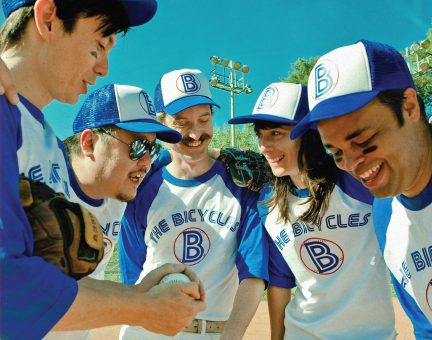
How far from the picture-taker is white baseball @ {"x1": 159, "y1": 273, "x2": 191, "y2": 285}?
201cm

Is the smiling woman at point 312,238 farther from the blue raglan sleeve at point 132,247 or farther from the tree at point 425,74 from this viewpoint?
A: the tree at point 425,74

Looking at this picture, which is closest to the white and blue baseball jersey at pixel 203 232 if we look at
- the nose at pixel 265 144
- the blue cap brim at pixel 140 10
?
the nose at pixel 265 144

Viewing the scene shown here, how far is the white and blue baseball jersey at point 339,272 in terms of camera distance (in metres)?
3.30

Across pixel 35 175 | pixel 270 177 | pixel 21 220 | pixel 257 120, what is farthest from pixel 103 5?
pixel 270 177

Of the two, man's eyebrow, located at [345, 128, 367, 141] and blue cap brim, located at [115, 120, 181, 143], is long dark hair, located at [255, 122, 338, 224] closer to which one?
blue cap brim, located at [115, 120, 181, 143]

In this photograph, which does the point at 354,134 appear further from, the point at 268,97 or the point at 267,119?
the point at 268,97

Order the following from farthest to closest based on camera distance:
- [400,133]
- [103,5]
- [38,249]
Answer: [400,133] → [103,5] → [38,249]

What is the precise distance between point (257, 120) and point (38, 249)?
254cm

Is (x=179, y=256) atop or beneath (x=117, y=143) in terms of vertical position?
beneath

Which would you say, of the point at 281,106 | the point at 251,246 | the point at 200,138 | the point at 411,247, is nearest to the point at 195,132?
the point at 200,138

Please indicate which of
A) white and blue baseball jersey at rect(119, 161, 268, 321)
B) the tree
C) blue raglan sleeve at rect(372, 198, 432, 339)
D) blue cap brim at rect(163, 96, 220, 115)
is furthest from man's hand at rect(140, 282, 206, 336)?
the tree

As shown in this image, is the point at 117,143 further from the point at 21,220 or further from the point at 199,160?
the point at 21,220

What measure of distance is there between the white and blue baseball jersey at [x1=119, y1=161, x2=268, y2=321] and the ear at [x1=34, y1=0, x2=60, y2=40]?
2197 millimetres

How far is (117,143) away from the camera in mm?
3428
